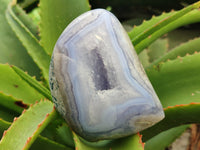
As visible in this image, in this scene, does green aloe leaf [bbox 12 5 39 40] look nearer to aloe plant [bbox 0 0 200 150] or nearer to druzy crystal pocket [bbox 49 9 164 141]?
aloe plant [bbox 0 0 200 150]

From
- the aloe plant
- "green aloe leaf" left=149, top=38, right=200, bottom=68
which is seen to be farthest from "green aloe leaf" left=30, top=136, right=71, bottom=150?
"green aloe leaf" left=149, top=38, right=200, bottom=68

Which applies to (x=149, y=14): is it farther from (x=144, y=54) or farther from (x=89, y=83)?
(x=89, y=83)

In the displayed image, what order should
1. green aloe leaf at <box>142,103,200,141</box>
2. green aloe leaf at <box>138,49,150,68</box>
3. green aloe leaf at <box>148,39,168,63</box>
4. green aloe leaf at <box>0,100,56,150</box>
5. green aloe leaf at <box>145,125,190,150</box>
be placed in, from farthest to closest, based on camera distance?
green aloe leaf at <box>148,39,168,63</box>
green aloe leaf at <box>138,49,150,68</box>
green aloe leaf at <box>145,125,190,150</box>
green aloe leaf at <box>142,103,200,141</box>
green aloe leaf at <box>0,100,56,150</box>

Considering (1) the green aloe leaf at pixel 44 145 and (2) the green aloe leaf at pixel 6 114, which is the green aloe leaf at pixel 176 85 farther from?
(2) the green aloe leaf at pixel 6 114

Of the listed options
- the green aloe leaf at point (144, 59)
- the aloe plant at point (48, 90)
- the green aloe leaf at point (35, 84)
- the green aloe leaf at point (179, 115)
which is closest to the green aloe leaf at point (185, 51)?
the aloe plant at point (48, 90)

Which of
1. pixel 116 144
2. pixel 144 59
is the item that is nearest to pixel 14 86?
pixel 116 144

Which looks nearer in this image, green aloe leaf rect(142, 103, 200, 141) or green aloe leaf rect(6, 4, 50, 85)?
green aloe leaf rect(142, 103, 200, 141)

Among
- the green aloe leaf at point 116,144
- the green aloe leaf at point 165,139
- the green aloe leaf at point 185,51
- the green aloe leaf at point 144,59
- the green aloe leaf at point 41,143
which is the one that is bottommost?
the green aloe leaf at point 165,139
